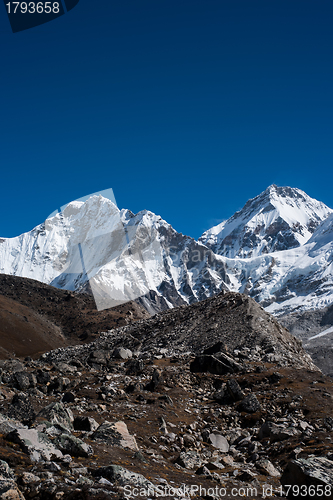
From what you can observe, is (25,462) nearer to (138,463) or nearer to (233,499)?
(138,463)

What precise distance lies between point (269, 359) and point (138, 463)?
30.3m

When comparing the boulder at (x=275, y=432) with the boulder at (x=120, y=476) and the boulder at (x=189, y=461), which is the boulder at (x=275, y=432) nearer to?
the boulder at (x=189, y=461)

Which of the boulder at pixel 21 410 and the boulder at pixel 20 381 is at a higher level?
the boulder at pixel 20 381

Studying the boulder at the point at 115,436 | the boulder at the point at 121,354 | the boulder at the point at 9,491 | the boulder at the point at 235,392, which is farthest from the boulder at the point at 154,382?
the boulder at the point at 9,491

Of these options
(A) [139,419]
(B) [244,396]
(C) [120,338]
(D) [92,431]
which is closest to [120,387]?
(A) [139,419]

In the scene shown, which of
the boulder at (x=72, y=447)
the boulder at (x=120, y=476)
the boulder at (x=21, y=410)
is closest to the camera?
the boulder at (x=120, y=476)

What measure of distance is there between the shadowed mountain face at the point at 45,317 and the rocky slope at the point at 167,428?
8360cm

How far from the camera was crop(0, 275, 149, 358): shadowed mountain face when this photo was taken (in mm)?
123875

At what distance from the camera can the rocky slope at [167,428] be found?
11.6 m

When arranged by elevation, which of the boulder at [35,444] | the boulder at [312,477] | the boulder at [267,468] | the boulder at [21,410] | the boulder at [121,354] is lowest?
the boulder at [267,468]

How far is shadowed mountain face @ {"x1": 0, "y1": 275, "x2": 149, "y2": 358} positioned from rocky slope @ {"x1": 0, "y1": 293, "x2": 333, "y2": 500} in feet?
274

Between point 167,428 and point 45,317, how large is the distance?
6236 inches

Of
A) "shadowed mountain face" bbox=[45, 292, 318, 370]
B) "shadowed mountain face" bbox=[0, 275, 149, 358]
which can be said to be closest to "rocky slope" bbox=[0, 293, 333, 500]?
"shadowed mountain face" bbox=[45, 292, 318, 370]

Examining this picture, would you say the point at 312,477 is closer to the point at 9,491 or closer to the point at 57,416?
the point at 9,491
